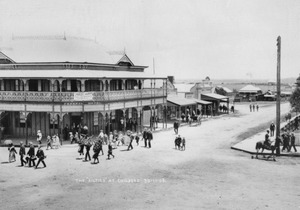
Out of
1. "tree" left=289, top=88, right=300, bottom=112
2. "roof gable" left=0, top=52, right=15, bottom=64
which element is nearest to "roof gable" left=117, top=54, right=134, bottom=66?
"roof gable" left=0, top=52, right=15, bottom=64

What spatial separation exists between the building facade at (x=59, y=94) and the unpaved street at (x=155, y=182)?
5339 millimetres

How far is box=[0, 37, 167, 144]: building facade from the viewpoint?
29.5 metres

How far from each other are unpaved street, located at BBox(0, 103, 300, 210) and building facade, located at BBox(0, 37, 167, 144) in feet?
17.5

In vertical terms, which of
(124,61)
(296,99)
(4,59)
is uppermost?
(124,61)

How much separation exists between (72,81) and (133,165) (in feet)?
48.3

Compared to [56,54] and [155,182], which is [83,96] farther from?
[155,182]

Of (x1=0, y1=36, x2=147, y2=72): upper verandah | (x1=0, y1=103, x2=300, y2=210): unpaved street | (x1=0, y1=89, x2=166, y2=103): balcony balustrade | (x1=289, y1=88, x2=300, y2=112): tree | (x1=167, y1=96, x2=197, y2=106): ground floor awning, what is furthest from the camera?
(x1=167, y1=96, x2=197, y2=106): ground floor awning

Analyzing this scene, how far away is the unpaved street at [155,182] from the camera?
14.1 meters

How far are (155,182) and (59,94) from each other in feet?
49.5

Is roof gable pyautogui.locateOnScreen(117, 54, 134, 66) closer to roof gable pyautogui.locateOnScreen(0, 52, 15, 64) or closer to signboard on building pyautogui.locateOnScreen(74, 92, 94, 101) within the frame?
signboard on building pyautogui.locateOnScreen(74, 92, 94, 101)

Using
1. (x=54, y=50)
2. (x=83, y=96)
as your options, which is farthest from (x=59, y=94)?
(x=54, y=50)

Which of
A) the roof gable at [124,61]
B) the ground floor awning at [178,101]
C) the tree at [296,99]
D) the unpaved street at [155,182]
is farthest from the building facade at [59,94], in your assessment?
the tree at [296,99]

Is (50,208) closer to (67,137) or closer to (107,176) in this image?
(107,176)

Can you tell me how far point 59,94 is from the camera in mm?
29250
